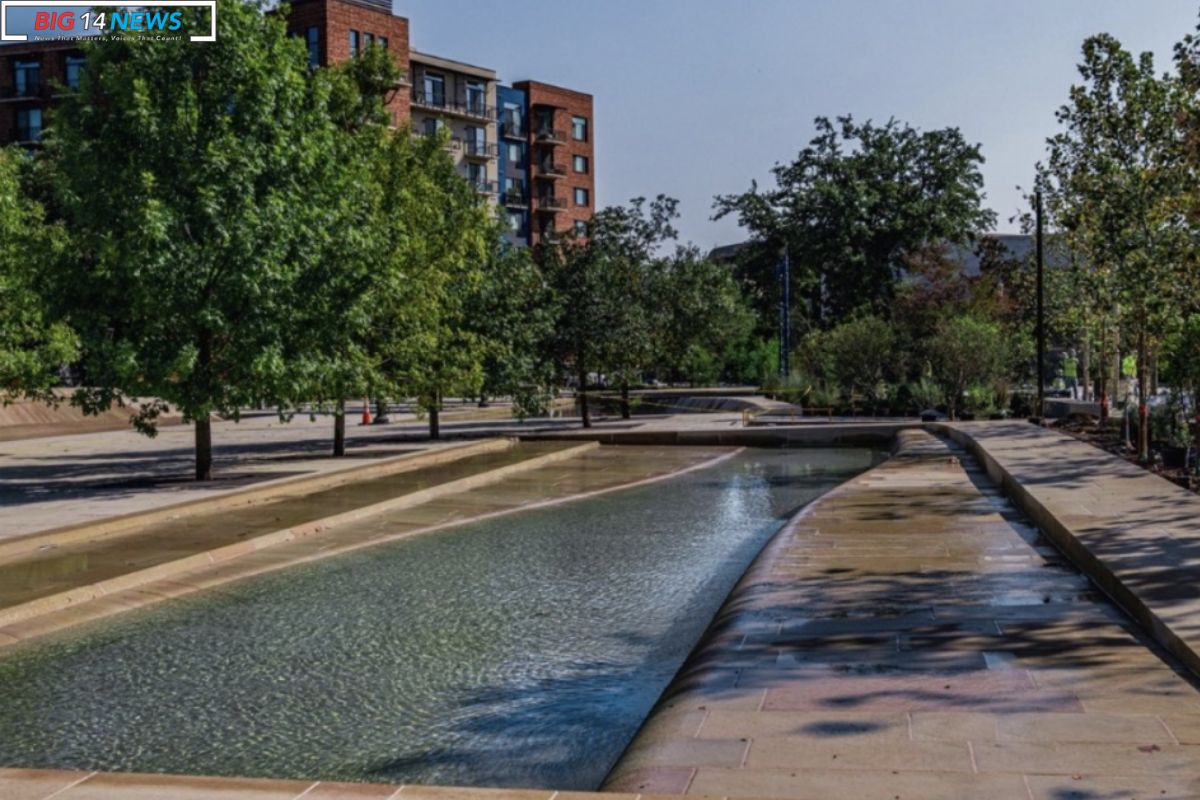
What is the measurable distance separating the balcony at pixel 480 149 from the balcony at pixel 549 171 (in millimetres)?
4985

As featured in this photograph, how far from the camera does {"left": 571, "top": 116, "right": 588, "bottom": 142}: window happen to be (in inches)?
3349

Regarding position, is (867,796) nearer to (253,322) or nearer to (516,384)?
(253,322)

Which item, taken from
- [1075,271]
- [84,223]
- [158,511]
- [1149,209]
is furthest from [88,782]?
[1075,271]

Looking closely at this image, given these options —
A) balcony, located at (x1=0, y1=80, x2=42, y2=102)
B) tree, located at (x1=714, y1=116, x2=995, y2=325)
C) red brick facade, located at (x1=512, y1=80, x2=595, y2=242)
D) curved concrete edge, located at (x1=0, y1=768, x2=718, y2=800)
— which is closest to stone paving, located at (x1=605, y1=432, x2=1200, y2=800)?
curved concrete edge, located at (x1=0, y1=768, x2=718, y2=800)

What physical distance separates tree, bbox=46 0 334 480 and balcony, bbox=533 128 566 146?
2548 inches

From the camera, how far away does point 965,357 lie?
32875 mm

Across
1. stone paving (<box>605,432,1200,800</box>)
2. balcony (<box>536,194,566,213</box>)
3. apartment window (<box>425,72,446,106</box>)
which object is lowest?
stone paving (<box>605,432,1200,800</box>)

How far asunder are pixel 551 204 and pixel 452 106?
11.0 metres

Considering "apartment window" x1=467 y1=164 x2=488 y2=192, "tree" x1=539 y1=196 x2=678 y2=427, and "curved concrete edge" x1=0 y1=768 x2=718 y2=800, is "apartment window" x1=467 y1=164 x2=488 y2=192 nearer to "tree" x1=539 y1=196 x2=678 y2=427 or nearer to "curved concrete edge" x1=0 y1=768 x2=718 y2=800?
"tree" x1=539 y1=196 x2=678 y2=427

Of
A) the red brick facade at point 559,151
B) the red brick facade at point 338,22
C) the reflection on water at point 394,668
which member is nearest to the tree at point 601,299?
the reflection on water at point 394,668

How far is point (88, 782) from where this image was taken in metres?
5.30

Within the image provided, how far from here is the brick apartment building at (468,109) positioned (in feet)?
206

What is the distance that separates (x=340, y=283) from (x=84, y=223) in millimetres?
3726

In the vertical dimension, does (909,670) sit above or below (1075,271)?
below
